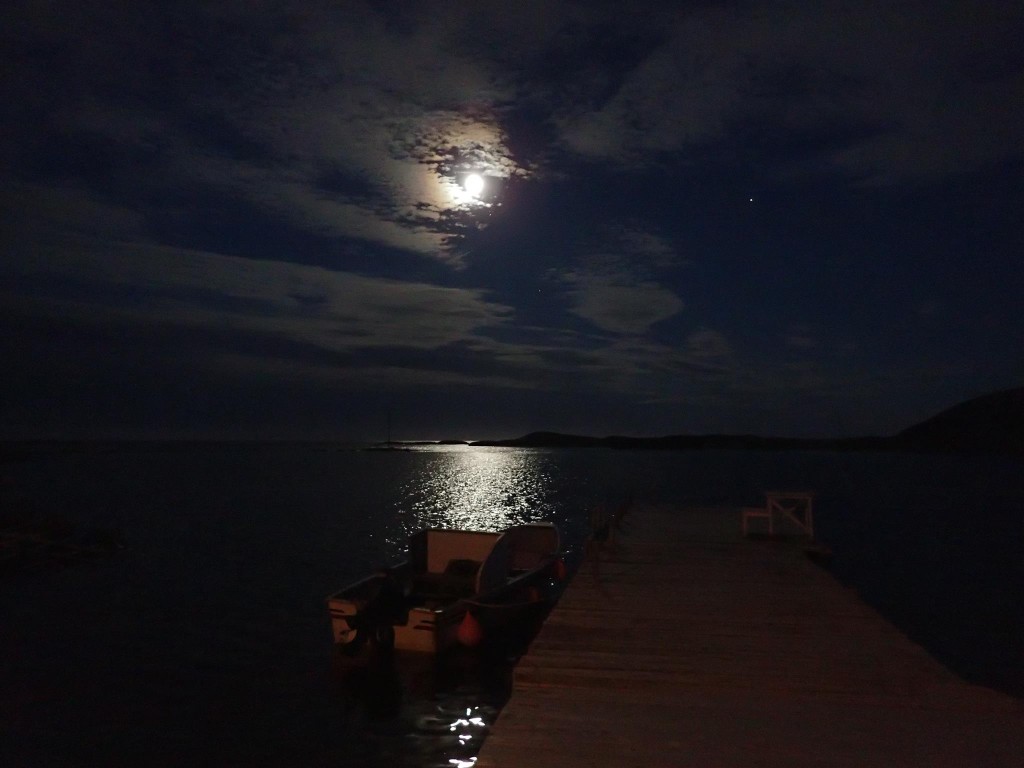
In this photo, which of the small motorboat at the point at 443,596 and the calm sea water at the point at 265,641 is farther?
the small motorboat at the point at 443,596

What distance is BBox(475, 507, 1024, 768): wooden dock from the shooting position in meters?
7.18

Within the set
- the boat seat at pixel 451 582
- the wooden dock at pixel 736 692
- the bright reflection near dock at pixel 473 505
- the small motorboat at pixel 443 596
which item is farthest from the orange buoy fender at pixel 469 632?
the bright reflection near dock at pixel 473 505

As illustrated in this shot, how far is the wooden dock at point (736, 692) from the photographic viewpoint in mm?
7180

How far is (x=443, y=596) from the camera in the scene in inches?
723

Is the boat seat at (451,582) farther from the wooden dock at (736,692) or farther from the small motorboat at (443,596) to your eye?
the wooden dock at (736,692)

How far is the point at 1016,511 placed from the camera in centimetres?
6197

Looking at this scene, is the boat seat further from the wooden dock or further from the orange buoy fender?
the wooden dock

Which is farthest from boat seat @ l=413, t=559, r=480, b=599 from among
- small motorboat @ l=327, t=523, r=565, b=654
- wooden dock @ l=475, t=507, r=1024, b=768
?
wooden dock @ l=475, t=507, r=1024, b=768

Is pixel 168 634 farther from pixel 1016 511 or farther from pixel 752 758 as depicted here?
pixel 1016 511

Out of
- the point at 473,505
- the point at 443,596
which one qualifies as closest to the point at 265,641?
the point at 443,596

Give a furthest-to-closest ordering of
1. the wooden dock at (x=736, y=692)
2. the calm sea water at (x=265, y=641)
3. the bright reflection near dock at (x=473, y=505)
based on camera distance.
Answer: the bright reflection near dock at (x=473, y=505)
the calm sea water at (x=265, y=641)
the wooden dock at (x=736, y=692)

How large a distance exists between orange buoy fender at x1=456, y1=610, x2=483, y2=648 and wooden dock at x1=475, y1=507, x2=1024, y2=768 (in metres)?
3.13

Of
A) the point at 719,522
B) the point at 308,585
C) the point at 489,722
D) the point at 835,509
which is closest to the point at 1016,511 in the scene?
the point at 835,509

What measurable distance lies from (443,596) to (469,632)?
5.84 feet
